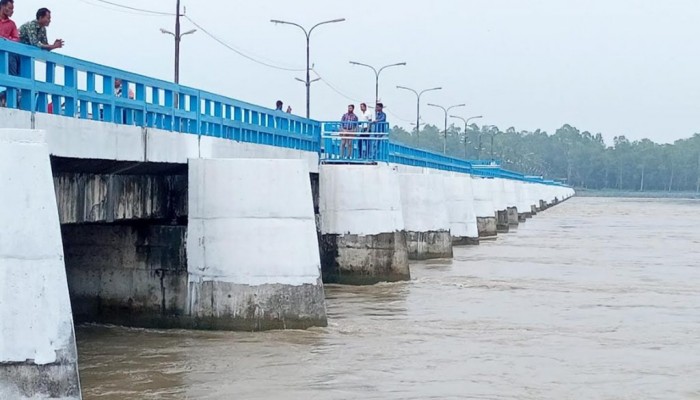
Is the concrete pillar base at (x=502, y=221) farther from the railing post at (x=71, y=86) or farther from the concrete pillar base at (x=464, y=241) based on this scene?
the railing post at (x=71, y=86)

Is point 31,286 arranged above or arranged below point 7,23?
below

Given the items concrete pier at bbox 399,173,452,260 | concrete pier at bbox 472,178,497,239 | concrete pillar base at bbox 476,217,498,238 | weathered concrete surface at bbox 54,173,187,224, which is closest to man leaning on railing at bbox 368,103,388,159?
concrete pier at bbox 399,173,452,260

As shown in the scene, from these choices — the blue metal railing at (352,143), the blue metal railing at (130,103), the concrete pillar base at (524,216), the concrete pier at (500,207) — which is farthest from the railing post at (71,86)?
the concrete pillar base at (524,216)

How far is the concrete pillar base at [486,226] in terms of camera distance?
47719 mm

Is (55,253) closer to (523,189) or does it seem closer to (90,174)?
(90,174)

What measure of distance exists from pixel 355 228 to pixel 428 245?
8.38 meters

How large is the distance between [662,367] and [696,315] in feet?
19.5

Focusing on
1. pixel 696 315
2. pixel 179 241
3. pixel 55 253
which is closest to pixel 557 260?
pixel 696 315

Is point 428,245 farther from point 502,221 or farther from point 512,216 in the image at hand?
point 512,216

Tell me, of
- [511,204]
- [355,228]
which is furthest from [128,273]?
[511,204]

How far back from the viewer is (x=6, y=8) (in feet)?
39.9

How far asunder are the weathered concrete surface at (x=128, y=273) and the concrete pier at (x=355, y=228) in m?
7.14

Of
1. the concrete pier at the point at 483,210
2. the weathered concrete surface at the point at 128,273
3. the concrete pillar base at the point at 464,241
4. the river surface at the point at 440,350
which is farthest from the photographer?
the concrete pier at the point at 483,210

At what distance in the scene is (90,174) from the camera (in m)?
14.3
